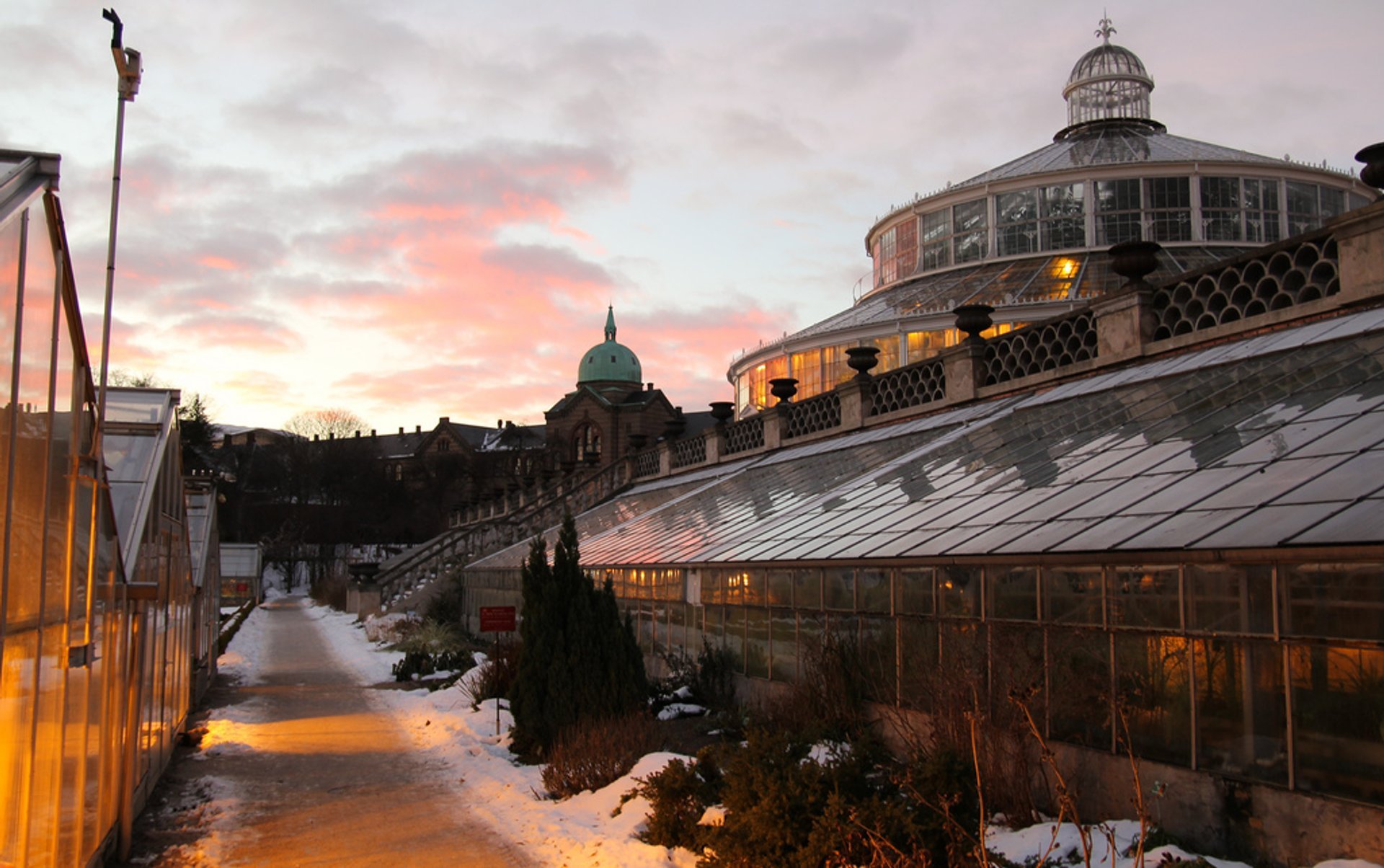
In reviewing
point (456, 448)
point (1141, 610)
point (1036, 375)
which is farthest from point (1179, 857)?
point (456, 448)

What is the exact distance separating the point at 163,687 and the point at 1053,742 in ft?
36.1

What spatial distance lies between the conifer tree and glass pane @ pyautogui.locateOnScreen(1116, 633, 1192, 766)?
7.77 m

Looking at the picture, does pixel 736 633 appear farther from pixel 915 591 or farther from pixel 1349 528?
pixel 1349 528

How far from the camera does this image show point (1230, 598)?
8445 mm

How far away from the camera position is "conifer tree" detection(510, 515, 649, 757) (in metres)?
15.7

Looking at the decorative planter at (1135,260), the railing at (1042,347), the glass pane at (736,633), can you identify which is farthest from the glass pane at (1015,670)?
→ the railing at (1042,347)

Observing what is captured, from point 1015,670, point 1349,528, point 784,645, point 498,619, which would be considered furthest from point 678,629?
point 1349,528

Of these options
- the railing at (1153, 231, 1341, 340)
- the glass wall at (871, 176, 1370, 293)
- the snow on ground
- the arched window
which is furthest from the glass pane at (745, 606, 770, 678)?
the arched window

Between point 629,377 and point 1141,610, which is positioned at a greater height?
point 629,377

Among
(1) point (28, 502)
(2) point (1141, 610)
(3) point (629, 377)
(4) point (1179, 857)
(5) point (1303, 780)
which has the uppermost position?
(3) point (629, 377)

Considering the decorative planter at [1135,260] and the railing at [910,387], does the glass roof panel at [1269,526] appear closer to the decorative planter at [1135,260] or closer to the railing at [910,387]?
the decorative planter at [1135,260]

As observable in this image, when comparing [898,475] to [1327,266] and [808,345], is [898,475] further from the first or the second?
[808,345]

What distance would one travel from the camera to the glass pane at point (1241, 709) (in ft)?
26.3

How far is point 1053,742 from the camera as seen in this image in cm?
1012
